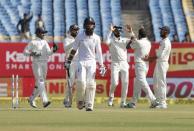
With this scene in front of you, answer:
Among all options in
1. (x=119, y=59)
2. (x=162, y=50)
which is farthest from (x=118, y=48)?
(x=162, y=50)

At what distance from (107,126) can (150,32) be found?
1069 inches

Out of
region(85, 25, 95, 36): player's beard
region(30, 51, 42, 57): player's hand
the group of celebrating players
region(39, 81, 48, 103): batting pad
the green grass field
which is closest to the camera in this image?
the green grass field

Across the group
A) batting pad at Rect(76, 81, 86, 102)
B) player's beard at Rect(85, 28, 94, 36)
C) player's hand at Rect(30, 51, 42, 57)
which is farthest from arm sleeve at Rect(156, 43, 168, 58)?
batting pad at Rect(76, 81, 86, 102)

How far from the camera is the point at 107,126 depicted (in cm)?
1294

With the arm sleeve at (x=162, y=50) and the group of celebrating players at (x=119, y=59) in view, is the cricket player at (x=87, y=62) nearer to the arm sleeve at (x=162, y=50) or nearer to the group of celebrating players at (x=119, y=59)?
the group of celebrating players at (x=119, y=59)

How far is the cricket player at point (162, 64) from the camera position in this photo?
21359 millimetres

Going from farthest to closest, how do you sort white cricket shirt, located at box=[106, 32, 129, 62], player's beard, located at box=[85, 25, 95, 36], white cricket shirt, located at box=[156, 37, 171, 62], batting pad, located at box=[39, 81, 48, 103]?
1. white cricket shirt, located at box=[106, 32, 129, 62]
2. white cricket shirt, located at box=[156, 37, 171, 62]
3. batting pad, located at box=[39, 81, 48, 103]
4. player's beard, located at box=[85, 25, 95, 36]

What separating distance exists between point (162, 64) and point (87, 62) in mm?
4074

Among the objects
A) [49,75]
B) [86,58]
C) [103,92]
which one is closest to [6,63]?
[49,75]

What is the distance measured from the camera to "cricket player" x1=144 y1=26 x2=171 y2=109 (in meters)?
21.4

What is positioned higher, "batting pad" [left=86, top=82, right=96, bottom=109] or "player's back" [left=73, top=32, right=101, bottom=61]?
"player's back" [left=73, top=32, right=101, bottom=61]

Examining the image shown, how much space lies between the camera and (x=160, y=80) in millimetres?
21719

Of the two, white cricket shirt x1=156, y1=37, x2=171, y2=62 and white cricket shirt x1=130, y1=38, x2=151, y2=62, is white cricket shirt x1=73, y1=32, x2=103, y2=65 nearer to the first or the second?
white cricket shirt x1=130, y1=38, x2=151, y2=62

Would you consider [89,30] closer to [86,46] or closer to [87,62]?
[86,46]
